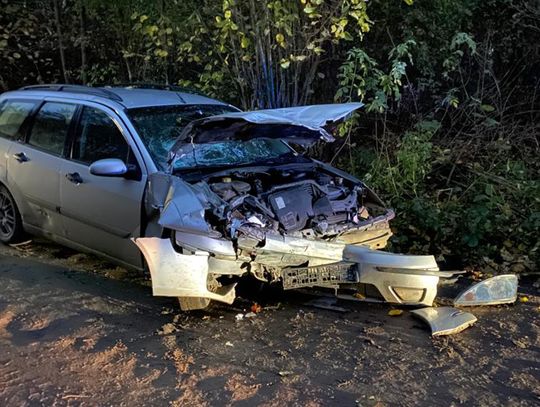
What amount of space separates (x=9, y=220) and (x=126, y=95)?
2.19 m

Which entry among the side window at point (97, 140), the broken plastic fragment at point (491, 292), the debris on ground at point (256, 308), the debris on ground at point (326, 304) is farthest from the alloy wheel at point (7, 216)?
the broken plastic fragment at point (491, 292)

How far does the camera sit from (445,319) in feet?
14.8

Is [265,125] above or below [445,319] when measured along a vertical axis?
above

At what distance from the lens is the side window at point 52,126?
574 centimetres

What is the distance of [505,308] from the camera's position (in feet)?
16.3

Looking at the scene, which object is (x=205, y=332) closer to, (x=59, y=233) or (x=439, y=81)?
(x=59, y=233)

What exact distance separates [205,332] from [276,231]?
0.95m

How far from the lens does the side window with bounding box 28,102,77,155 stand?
5.74 meters

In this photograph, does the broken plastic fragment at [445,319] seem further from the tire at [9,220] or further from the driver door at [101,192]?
Answer: the tire at [9,220]

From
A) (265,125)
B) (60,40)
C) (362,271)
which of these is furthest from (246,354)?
(60,40)

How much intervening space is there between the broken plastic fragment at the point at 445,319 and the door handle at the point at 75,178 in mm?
3187

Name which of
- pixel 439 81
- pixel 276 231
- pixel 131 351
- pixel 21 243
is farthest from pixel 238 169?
pixel 439 81

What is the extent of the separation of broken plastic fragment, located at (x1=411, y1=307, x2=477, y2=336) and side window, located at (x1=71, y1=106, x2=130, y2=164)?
2803 mm

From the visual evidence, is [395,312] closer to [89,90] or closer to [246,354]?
[246,354]
